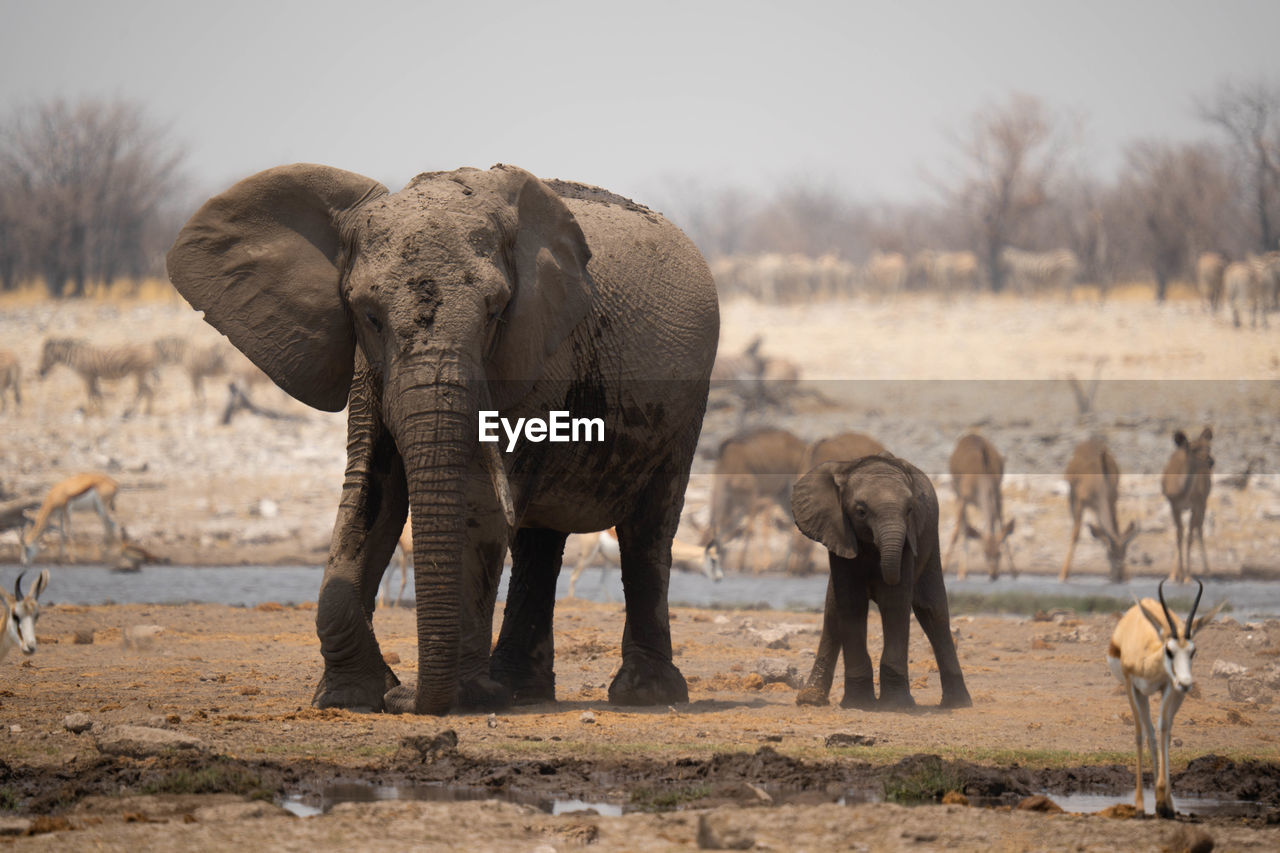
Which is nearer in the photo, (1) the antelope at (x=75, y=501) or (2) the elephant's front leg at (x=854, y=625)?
(2) the elephant's front leg at (x=854, y=625)

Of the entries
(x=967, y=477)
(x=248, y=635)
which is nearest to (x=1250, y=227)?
(x=967, y=477)

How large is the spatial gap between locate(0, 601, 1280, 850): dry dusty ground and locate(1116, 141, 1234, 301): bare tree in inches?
1395

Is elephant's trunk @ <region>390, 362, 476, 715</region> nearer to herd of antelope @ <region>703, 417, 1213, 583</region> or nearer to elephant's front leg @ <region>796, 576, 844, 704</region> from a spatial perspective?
elephant's front leg @ <region>796, 576, 844, 704</region>

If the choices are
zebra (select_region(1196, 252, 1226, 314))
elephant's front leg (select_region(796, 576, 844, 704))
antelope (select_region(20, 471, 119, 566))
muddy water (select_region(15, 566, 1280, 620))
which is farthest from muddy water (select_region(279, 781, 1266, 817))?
zebra (select_region(1196, 252, 1226, 314))

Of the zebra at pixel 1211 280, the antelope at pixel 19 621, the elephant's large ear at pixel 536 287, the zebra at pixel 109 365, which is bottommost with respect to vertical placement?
the antelope at pixel 19 621

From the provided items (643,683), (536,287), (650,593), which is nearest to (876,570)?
(650,593)

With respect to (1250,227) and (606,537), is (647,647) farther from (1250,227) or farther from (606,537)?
(1250,227)

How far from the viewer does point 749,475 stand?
27.8 metres

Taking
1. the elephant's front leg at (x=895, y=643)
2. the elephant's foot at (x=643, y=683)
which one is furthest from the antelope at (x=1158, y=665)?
the elephant's foot at (x=643, y=683)

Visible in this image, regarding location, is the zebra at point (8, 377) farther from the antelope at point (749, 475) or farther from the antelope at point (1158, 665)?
the antelope at point (1158, 665)

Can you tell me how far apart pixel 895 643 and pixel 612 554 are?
38.2 ft

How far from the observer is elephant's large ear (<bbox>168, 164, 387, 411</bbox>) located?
9617 millimetres

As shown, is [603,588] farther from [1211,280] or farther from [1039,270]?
[1039,270]

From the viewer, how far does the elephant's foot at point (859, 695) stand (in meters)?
11.2
